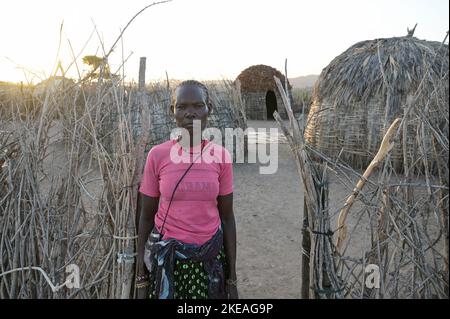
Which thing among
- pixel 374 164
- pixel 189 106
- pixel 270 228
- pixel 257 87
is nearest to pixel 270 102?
pixel 257 87

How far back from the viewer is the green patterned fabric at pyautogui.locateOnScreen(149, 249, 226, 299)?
1.66 m

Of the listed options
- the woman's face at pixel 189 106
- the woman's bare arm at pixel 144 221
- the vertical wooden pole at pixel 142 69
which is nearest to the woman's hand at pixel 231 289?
the woman's bare arm at pixel 144 221

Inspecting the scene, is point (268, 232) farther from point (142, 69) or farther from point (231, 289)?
point (142, 69)

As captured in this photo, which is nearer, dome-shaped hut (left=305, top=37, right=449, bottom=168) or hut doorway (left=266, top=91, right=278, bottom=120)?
dome-shaped hut (left=305, top=37, right=449, bottom=168)

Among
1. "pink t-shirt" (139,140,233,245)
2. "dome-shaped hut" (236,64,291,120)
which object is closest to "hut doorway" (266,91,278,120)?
"dome-shaped hut" (236,64,291,120)

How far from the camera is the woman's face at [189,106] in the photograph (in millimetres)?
1602

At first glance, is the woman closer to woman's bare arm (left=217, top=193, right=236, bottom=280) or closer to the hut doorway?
woman's bare arm (left=217, top=193, right=236, bottom=280)

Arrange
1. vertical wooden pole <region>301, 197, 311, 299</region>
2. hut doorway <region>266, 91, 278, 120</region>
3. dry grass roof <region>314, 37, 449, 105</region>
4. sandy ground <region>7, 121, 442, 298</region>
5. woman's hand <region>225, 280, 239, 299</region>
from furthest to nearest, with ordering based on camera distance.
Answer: hut doorway <region>266, 91, 278, 120</region> < dry grass roof <region>314, 37, 449, 105</region> < sandy ground <region>7, 121, 442, 298</region> < vertical wooden pole <region>301, 197, 311, 299</region> < woman's hand <region>225, 280, 239, 299</region>

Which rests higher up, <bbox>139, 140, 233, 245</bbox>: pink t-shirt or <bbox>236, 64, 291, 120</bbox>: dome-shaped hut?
<bbox>236, 64, 291, 120</bbox>: dome-shaped hut

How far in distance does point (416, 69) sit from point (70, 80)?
587 cm

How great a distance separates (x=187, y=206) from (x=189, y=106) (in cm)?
42
